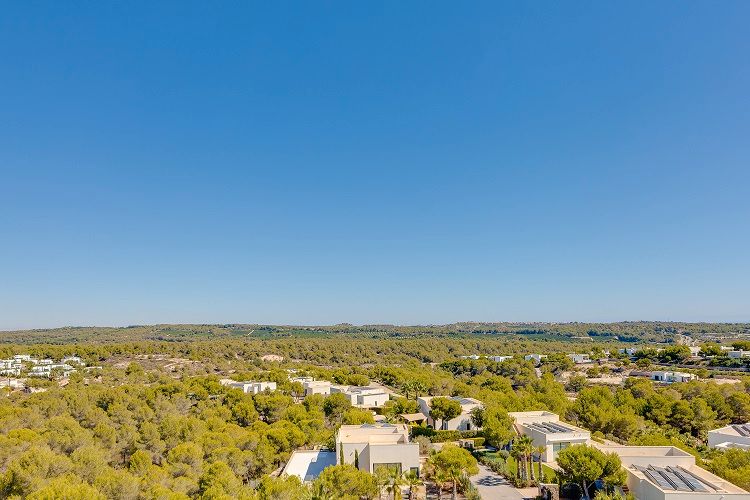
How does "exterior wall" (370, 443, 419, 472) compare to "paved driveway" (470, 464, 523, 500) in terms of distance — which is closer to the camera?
"paved driveway" (470, 464, 523, 500)

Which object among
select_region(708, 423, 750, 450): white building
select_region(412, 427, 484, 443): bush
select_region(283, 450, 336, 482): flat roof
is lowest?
select_region(412, 427, 484, 443): bush

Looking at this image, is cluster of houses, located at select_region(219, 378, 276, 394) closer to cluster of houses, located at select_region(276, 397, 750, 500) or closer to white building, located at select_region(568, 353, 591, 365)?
cluster of houses, located at select_region(276, 397, 750, 500)

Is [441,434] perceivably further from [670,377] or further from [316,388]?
[670,377]

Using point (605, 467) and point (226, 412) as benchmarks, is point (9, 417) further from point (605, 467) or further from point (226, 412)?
point (605, 467)

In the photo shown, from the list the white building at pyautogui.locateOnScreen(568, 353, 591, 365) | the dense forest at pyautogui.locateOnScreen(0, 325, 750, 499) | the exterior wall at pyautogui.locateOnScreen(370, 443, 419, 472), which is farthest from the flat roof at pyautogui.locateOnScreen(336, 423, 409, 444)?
the white building at pyautogui.locateOnScreen(568, 353, 591, 365)

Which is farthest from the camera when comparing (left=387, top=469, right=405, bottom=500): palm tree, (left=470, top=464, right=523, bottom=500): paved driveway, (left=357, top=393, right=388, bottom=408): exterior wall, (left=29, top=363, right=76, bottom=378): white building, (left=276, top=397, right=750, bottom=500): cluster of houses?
(left=29, top=363, right=76, bottom=378): white building

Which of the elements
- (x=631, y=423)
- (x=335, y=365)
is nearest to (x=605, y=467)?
(x=631, y=423)
